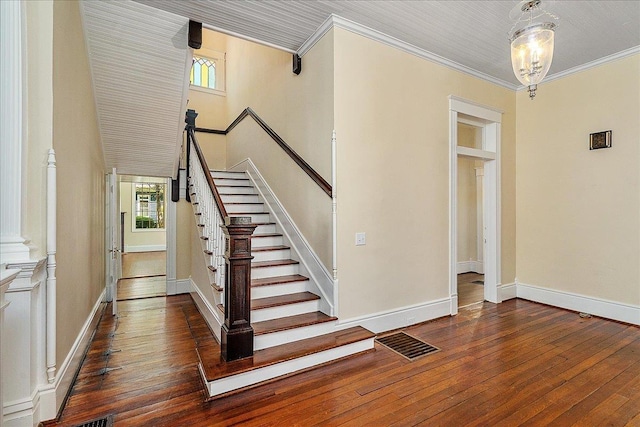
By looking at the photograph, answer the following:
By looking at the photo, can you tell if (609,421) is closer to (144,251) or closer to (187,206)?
(187,206)

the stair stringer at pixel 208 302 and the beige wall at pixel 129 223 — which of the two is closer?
the stair stringer at pixel 208 302

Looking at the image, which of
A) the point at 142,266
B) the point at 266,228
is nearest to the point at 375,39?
the point at 266,228

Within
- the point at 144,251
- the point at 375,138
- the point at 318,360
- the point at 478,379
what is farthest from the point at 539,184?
the point at 144,251

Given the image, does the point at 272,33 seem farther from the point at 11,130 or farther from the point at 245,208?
the point at 11,130

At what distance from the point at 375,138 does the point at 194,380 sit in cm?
275

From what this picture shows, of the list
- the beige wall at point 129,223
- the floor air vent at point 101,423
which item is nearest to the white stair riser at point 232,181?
the floor air vent at point 101,423

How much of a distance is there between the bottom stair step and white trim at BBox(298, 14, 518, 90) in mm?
2985

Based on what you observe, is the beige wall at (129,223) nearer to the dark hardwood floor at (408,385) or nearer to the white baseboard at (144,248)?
the white baseboard at (144,248)

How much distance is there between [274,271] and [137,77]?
8.52ft

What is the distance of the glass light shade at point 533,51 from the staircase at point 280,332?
8.06 feet

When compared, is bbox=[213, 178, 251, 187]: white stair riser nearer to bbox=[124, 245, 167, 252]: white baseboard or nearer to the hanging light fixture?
the hanging light fixture

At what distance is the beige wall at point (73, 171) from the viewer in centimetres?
208

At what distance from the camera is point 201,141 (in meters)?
6.39

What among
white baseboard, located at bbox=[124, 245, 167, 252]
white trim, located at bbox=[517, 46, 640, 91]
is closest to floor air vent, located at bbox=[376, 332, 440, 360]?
white trim, located at bbox=[517, 46, 640, 91]
